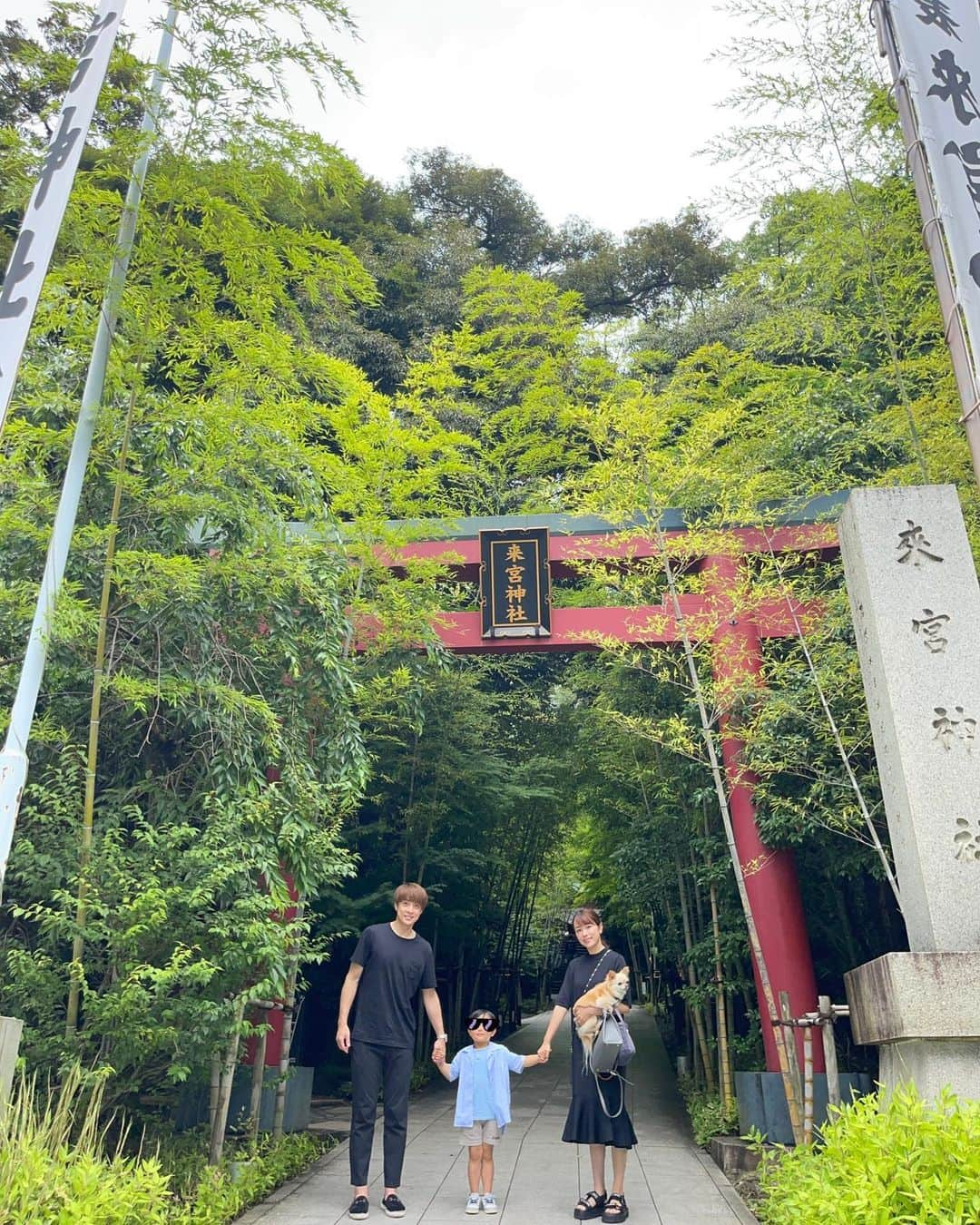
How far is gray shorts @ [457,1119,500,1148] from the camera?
3.66 m

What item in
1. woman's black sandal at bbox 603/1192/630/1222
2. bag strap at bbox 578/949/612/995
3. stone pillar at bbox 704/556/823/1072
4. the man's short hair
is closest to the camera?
woman's black sandal at bbox 603/1192/630/1222

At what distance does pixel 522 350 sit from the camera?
12609mm

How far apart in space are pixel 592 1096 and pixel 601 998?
393mm

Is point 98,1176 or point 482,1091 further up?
point 482,1091

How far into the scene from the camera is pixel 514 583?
677 centimetres

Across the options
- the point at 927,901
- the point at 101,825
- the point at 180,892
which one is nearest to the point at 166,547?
the point at 101,825

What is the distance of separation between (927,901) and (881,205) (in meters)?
3.71

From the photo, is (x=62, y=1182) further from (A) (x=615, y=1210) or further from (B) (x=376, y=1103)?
(A) (x=615, y=1210)

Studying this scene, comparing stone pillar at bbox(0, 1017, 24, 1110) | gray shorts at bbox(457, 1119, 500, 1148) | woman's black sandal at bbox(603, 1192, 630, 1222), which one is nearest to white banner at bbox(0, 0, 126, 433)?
stone pillar at bbox(0, 1017, 24, 1110)

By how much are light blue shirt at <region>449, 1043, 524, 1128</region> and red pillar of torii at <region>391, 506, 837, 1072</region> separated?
7.80ft

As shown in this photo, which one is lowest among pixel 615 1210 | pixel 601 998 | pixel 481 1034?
pixel 615 1210

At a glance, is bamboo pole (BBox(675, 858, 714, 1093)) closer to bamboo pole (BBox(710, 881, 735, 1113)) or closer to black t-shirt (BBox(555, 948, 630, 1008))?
bamboo pole (BBox(710, 881, 735, 1113))

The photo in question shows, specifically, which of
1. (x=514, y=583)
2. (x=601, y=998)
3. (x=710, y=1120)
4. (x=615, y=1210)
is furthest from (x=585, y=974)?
(x=514, y=583)

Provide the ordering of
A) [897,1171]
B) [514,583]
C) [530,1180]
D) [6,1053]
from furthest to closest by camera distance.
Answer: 1. [514,583]
2. [530,1180]
3. [6,1053]
4. [897,1171]
